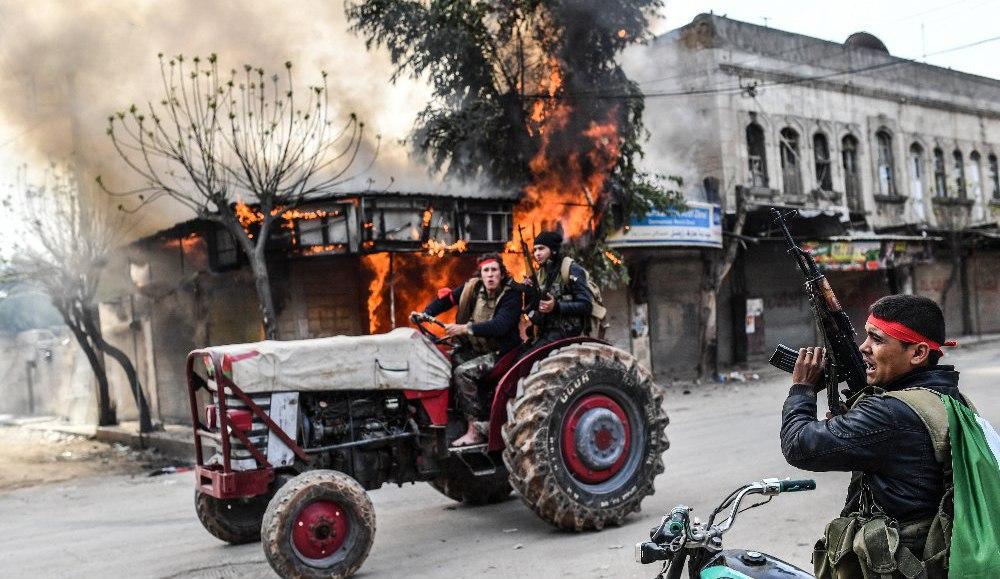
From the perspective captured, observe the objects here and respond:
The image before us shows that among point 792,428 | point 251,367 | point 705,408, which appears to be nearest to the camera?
point 792,428

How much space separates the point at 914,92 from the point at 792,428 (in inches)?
1109

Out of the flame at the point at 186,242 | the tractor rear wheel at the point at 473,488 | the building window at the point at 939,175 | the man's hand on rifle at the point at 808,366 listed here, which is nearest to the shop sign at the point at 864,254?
the building window at the point at 939,175

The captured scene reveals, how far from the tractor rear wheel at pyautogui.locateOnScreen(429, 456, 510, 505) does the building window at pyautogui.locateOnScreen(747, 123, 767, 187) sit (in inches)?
643

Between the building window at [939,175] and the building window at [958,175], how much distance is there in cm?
44

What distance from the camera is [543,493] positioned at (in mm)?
6527

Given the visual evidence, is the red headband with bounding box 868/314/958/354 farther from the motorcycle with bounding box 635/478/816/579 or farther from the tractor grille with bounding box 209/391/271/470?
the tractor grille with bounding box 209/391/271/470

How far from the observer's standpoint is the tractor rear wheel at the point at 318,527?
556cm

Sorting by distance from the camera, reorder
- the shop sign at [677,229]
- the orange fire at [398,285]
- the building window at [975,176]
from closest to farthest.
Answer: the orange fire at [398,285] → the shop sign at [677,229] → the building window at [975,176]

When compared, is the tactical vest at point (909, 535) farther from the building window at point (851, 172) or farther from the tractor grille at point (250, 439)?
the building window at point (851, 172)

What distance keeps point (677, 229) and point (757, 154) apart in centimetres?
499

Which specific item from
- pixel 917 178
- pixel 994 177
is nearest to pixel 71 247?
pixel 917 178

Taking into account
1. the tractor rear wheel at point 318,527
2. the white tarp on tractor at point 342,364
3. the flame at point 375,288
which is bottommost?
the tractor rear wheel at point 318,527

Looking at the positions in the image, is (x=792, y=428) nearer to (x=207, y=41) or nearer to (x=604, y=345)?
(x=604, y=345)

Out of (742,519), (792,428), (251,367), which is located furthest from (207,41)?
(792,428)
